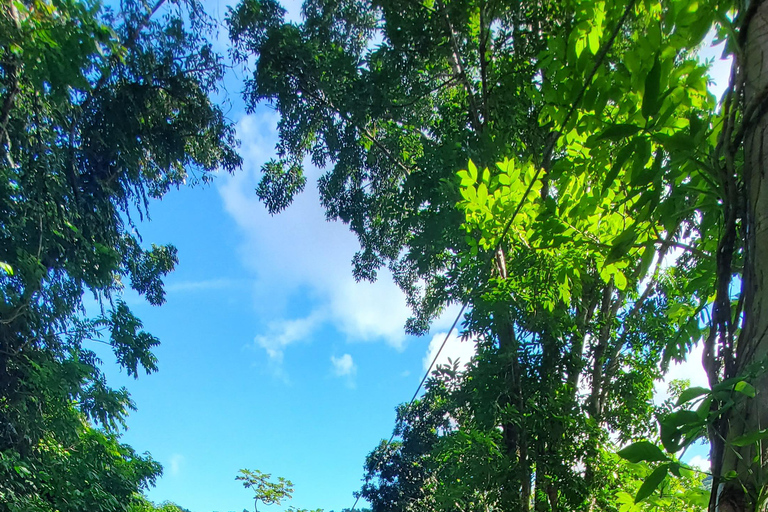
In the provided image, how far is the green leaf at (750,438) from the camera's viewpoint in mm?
338

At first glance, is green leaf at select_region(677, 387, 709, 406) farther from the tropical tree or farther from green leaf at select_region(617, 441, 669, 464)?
the tropical tree

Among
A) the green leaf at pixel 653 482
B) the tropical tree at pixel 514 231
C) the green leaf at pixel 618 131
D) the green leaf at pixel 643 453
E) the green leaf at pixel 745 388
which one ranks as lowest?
the green leaf at pixel 653 482

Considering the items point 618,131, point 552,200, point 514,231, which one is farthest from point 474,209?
point 618,131

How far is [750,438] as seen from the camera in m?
0.35

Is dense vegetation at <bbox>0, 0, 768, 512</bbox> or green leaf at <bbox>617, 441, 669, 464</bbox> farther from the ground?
dense vegetation at <bbox>0, 0, 768, 512</bbox>

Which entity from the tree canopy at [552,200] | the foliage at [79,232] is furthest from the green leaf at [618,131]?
the foliage at [79,232]

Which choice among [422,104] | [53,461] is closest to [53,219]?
[53,461]

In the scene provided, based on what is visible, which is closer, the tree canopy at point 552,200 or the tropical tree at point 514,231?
the tree canopy at point 552,200

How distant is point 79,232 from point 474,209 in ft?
15.3

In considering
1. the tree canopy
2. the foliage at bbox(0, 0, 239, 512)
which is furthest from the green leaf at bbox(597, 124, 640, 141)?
the foliage at bbox(0, 0, 239, 512)

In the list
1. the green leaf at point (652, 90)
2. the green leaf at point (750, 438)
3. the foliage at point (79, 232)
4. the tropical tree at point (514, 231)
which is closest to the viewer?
the green leaf at point (750, 438)

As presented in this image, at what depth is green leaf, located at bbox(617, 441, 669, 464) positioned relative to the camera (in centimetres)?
38

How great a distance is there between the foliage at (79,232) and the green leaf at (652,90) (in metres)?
4.26

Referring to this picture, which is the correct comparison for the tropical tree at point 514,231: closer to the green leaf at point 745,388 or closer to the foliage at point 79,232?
the green leaf at point 745,388
